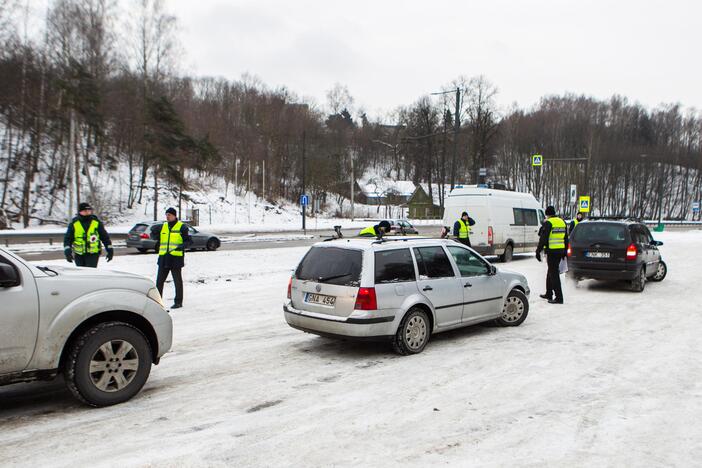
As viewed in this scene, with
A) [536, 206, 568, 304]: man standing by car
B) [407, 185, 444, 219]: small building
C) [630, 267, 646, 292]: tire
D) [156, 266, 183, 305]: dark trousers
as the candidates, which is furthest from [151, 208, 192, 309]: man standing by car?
[407, 185, 444, 219]: small building

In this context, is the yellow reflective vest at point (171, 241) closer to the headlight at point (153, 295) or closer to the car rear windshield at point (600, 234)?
the headlight at point (153, 295)

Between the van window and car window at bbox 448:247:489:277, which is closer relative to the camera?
car window at bbox 448:247:489:277

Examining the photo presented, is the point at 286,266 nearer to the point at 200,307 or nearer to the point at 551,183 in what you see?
the point at 200,307

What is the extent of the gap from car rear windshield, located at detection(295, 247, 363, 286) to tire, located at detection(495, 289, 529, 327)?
3.12m

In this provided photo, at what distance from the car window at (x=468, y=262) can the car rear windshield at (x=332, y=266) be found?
5.64ft

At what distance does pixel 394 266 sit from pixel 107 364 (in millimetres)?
3521

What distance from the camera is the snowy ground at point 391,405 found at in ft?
12.9

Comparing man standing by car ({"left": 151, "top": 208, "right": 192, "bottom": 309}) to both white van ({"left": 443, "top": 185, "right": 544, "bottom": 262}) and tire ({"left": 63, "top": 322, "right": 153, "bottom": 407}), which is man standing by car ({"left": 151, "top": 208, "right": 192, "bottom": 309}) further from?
white van ({"left": 443, "top": 185, "right": 544, "bottom": 262})

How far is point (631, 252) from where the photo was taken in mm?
12102

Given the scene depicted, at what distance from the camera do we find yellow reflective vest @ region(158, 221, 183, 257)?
390 inches

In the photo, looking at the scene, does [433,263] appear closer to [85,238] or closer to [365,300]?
[365,300]

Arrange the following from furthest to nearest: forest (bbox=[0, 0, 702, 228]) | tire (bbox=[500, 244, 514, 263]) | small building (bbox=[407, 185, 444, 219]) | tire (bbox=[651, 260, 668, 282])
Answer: small building (bbox=[407, 185, 444, 219]) < forest (bbox=[0, 0, 702, 228]) < tire (bbox=[500, 244, 514, 263]) < tire (bbox=[651, 260, 668, 282])

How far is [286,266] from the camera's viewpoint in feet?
56.3

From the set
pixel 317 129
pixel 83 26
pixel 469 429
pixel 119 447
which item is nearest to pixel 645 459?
pixel 469 429
